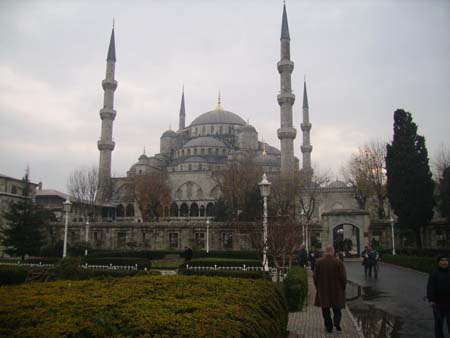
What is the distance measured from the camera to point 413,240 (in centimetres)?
3052

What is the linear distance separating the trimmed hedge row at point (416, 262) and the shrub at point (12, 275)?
1447 centimetres

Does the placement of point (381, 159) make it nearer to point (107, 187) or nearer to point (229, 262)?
point (229, 262)

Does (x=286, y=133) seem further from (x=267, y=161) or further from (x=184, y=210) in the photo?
(x=184, y=210)

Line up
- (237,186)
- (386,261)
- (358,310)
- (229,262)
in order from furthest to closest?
(237,186)
(386,261)
(229,262)
(358,310)

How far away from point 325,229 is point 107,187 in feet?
92.7

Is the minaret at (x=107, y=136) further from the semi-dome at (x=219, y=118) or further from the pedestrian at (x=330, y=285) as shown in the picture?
the pedestrian at (x=330, y=285)

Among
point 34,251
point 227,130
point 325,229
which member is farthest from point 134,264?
point 227,130

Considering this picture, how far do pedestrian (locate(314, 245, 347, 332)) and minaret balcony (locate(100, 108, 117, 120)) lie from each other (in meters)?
45.6

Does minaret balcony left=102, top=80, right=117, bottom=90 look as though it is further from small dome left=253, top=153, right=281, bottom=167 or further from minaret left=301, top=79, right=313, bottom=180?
minaret left=301, top=79, right=313, bottom=180

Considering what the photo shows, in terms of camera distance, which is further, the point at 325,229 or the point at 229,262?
the point at 325,229

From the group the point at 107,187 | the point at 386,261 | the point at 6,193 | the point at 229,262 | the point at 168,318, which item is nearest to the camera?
the point at 168,318

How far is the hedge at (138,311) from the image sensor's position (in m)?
3.48

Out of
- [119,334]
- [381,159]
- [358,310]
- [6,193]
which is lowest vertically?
[358,310]

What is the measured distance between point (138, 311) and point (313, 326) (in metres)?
4.71
